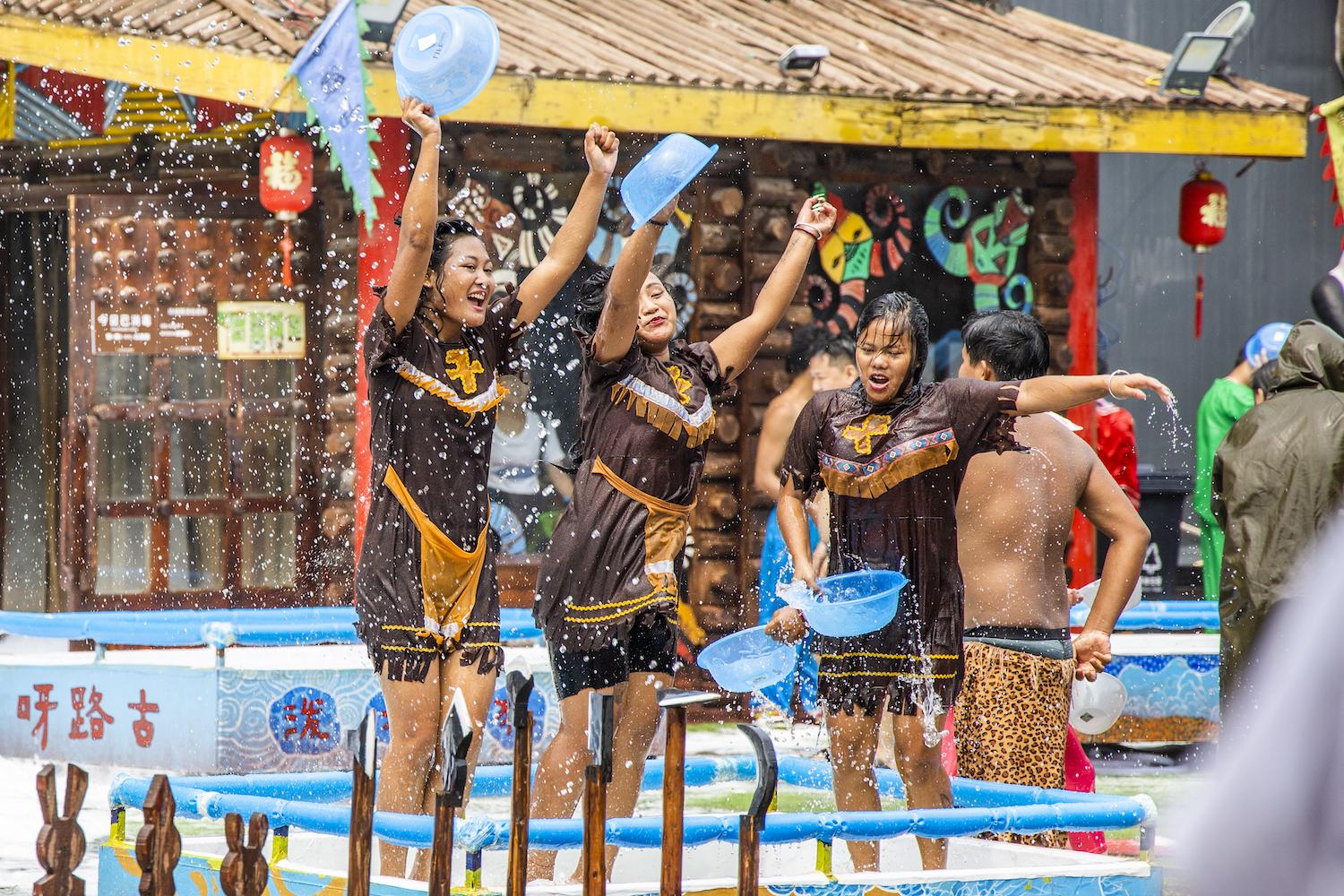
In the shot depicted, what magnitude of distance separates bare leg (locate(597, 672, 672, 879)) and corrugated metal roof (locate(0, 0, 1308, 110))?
4333mm

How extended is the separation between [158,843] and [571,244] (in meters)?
2.28

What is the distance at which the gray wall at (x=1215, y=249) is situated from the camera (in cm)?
1430

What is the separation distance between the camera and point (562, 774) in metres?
4.76

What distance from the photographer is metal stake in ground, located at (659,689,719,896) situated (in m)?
3.12

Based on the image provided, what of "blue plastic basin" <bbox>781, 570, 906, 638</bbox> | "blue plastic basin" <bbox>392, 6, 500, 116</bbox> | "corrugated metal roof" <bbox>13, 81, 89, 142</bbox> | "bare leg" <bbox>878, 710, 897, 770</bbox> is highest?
"corrugated metal roof" <bbox>13, 81, 89, 142</bbox>

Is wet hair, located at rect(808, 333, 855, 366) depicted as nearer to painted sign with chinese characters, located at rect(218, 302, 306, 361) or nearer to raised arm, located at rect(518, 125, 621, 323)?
painted sign with chinese characters, located at rect(218, 302, 306, 361)

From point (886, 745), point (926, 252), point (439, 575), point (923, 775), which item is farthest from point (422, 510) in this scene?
point (926, 252)

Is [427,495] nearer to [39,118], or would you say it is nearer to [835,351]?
[835,351]

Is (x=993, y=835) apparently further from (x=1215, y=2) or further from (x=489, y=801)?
(x=1215, y=2)

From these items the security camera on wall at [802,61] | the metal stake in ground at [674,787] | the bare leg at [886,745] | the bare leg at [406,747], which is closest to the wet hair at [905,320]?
the bare leg at [406,747]

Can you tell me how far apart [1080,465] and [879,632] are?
887 mm

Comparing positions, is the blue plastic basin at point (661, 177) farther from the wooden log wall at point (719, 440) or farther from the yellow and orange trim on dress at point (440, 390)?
the wooden log wall at point (719, 440)

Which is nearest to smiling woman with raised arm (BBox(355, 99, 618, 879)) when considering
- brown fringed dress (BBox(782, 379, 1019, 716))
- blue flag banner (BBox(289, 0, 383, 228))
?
brown fringed dress (BBox(782, 379, 1019, 716))

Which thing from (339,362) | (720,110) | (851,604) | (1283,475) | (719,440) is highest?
(720,110)
